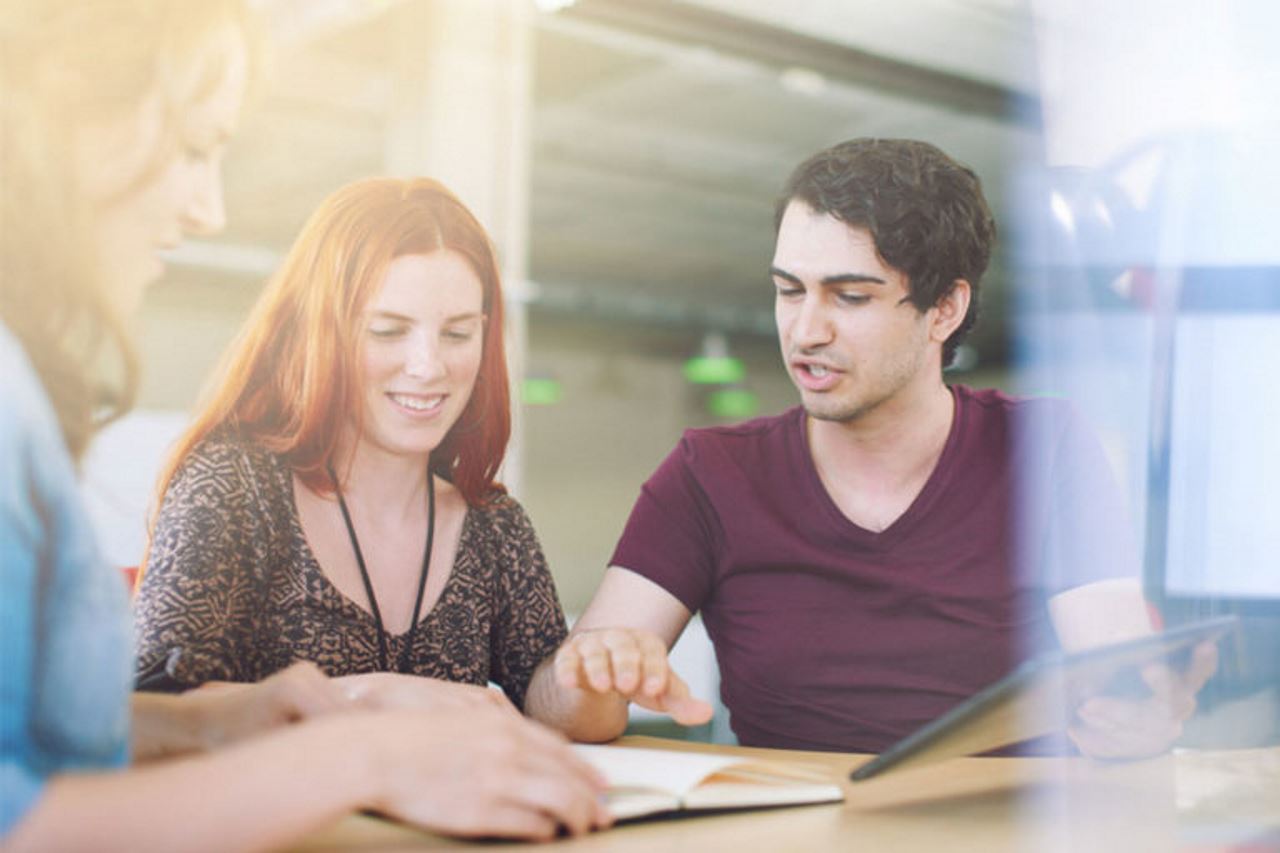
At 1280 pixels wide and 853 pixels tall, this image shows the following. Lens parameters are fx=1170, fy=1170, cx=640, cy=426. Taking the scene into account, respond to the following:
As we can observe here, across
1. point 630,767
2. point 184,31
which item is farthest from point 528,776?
point 184,31

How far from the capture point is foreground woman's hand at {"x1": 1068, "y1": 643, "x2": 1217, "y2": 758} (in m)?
1.04

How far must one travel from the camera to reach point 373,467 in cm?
137

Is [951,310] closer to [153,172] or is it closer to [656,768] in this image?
[656,768]

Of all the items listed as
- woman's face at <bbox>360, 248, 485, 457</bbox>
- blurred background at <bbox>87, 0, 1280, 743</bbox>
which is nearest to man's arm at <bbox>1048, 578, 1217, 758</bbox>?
blurred background at <bbox>87, 0, 1280, 743</bbox>

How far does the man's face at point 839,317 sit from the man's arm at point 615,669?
330mm

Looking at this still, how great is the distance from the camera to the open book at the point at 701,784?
31.3 inches

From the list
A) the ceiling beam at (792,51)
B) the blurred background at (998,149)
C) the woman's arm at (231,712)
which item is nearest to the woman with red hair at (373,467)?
the blurred background at (998,149)

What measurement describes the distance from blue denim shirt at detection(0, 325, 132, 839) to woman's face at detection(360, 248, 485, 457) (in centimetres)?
71

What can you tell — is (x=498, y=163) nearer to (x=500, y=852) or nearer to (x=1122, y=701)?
(x=1122, y=701)

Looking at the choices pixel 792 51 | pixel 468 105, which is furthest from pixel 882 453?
pixel 792 51

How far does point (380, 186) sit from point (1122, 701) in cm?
96

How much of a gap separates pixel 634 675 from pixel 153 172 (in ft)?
1.68

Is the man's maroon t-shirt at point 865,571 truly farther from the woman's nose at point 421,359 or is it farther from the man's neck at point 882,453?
the woman's nose at point 421,359

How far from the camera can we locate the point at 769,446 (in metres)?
1.58
